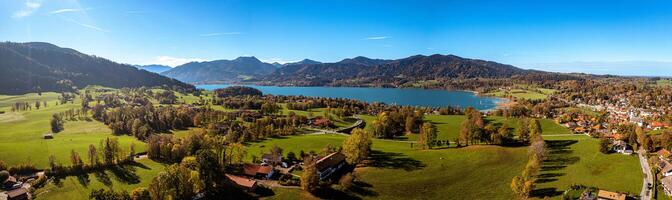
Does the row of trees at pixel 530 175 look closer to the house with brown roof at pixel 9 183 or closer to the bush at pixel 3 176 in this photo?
the house with brown roof at pixel 9 183

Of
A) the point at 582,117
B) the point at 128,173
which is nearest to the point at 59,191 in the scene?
the point at 128,173

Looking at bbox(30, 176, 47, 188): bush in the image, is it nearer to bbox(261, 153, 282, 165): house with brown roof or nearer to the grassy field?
the grassy field

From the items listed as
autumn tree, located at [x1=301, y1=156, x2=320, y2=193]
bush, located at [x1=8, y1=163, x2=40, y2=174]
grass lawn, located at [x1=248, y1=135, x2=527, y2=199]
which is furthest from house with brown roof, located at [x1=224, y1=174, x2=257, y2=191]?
bush, located at [x1=8, y1=163, x2=40, y2=174]

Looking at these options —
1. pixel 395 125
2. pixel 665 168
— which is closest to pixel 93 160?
pixel 395 125

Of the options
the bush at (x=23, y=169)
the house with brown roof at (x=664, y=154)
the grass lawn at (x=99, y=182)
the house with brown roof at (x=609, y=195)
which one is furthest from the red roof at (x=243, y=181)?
the house with brown roof at (x=664, y=154)

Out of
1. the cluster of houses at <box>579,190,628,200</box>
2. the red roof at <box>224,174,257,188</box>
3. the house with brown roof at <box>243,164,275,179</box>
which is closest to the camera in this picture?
the cluster of houses at <box>579,190,628,200</box>

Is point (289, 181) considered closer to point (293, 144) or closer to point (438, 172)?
point (438, 172)

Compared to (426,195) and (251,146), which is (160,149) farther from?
(426,195)
